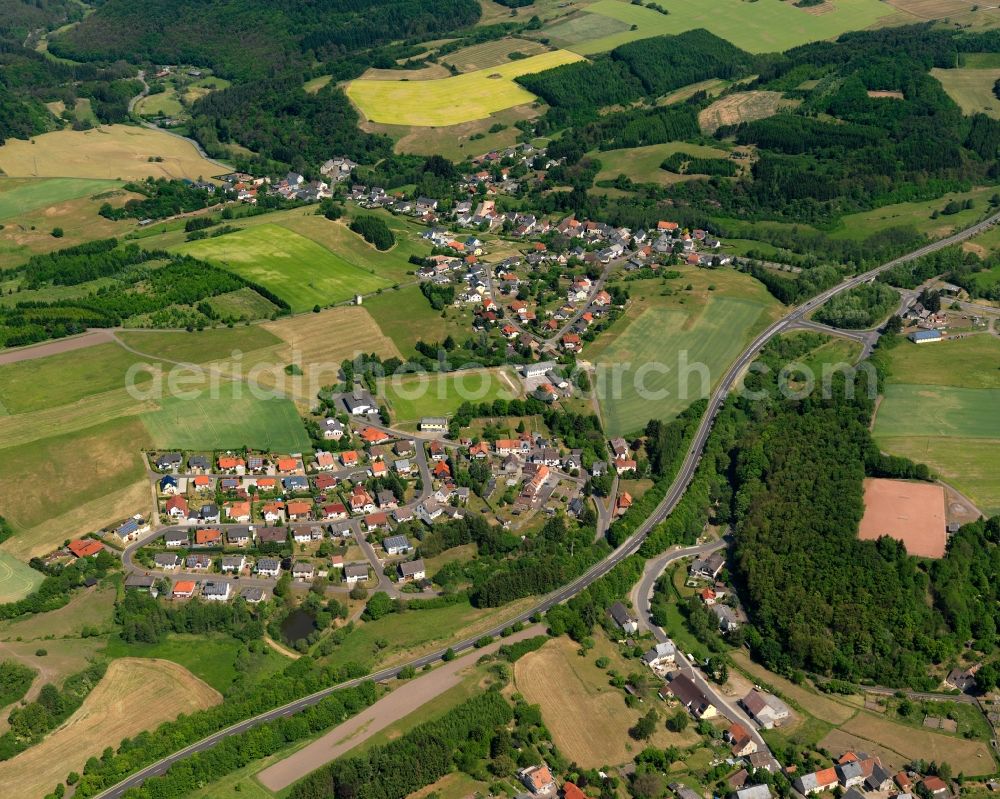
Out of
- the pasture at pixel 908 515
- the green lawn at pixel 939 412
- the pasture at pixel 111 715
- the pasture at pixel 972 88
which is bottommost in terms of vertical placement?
the pasture at pixel 111 715

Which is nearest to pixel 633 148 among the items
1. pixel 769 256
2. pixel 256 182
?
pixel 769 256

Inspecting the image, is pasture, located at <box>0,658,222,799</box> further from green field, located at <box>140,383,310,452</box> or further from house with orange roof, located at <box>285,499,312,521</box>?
green field, located at <box>140,383,310,452</box>

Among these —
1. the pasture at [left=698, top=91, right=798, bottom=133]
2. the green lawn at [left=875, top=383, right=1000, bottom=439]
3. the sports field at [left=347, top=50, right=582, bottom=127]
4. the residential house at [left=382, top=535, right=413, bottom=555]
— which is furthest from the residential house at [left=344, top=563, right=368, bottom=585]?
the pasture at [left=698, top=91, right=798, bottom=133]

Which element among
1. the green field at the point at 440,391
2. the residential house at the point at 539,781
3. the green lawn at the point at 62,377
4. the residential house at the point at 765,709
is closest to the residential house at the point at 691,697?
the residential house at the point at 765,709

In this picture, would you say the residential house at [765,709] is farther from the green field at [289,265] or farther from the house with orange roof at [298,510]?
the green field at [289,265]

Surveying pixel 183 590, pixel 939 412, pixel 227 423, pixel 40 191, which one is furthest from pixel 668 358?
pixel 40 191

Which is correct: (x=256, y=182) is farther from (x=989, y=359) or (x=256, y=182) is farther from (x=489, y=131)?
(x=989, y=359)
